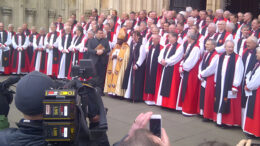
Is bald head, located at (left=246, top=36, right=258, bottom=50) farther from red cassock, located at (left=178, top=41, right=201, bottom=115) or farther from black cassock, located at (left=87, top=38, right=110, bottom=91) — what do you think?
black cassock, located at (left=87, top=38, right=110, bottom=91)

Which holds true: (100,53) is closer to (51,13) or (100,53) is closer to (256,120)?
(256,120)

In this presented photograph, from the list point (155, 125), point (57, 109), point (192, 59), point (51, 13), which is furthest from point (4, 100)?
point (51, 13)

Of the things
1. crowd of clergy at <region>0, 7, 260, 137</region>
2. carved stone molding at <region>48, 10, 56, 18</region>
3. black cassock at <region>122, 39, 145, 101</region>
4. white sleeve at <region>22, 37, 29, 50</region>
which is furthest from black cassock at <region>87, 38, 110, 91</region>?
carved stone molding at <region>48, 10, 56, 18</region>

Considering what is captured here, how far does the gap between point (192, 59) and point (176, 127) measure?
1.60 meters

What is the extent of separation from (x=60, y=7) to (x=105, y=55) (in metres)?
11.0

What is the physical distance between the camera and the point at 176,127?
6078 mm

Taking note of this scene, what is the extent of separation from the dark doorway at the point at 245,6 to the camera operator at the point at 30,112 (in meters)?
13.5

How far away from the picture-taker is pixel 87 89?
225 centimetres

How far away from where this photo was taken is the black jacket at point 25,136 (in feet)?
6.31

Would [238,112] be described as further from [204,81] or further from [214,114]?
[204,81]

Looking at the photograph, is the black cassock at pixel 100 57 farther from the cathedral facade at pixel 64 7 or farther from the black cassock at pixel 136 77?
the cathedral facade at pixel 64 7

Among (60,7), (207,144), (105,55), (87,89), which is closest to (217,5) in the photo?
(105,55)

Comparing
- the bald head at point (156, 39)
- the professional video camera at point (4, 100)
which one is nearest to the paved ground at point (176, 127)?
the bald head at point (156, 39)

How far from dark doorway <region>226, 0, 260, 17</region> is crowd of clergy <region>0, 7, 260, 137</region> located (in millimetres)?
4405
